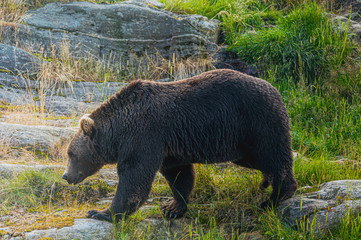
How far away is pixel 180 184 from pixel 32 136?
287cm

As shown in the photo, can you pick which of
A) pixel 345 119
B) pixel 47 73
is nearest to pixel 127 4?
pixel 47 73

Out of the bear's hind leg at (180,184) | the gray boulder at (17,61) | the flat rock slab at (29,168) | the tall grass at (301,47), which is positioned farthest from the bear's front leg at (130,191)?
the gray boulder at (17,61)

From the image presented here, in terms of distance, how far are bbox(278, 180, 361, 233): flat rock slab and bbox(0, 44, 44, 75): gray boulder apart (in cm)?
691

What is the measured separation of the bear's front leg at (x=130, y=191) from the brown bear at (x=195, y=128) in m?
0.09

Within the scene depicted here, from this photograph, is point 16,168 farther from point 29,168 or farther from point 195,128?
point 195,128

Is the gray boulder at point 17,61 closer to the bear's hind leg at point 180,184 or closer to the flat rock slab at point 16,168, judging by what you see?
the flat rock slab at point 16,168

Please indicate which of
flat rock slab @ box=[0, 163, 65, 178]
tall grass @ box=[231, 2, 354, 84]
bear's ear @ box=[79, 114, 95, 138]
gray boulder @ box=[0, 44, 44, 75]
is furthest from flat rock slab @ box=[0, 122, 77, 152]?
tall grass @ box=[231, 2, 354, 84]

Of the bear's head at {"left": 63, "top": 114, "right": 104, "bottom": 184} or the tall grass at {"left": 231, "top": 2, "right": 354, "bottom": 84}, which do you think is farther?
the tall grass at {"left": 231, "top": 2, "right": 354, "bottom": 84}

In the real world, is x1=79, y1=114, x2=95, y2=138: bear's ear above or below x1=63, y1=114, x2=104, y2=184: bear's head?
above

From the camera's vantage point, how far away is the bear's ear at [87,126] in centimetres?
469

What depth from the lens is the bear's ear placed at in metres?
4.69

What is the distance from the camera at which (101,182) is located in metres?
5.55

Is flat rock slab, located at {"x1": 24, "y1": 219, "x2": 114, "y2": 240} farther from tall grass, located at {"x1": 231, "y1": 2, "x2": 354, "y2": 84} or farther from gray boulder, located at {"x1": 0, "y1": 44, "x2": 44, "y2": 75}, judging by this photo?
gray boulder, located at {"x1": 0, "y1": 44, "x2": 44, "y2": 75}

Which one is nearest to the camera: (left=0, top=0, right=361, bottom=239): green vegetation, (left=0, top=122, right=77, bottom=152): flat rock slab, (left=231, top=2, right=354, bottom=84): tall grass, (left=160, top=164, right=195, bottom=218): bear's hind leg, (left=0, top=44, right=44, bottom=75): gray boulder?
(left=0, top=0, right=361, bottom=239): green vegetation
